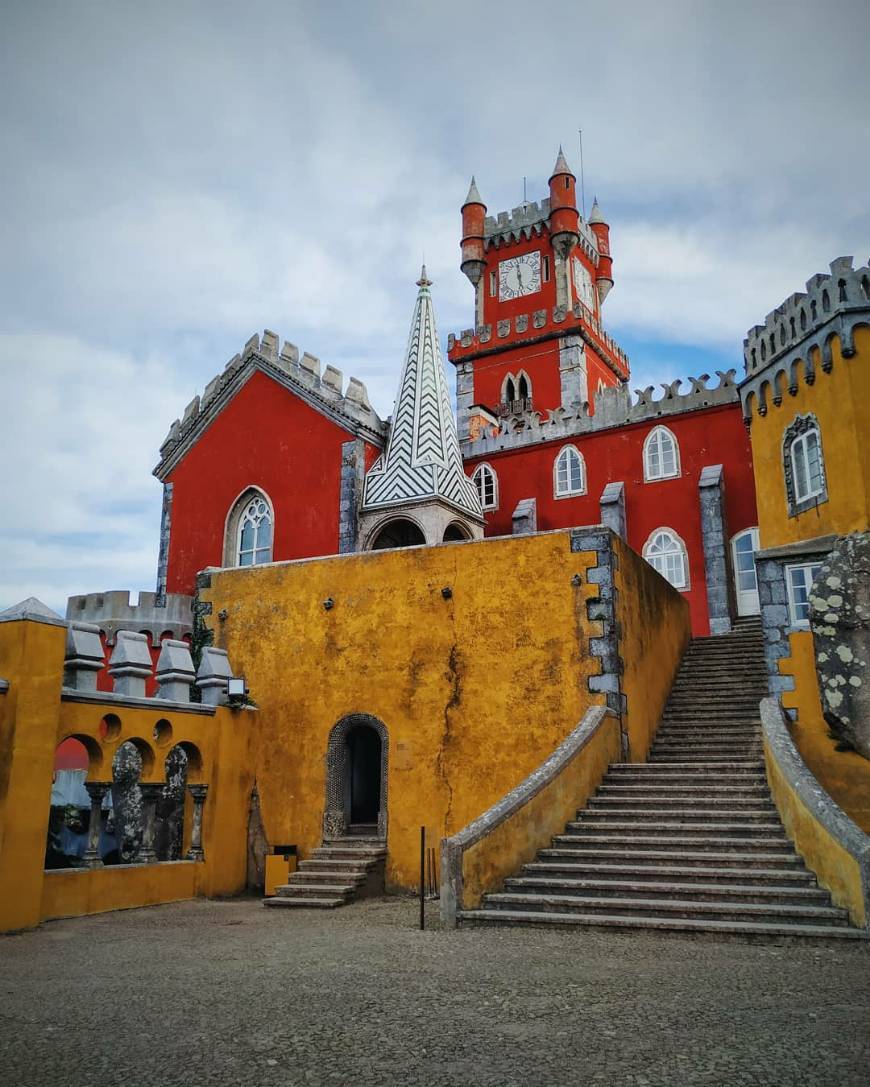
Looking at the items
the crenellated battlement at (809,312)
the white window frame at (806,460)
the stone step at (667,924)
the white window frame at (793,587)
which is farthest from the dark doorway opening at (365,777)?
the crenellated battlement at (809,312)

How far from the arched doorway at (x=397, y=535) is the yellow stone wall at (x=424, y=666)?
250 inches

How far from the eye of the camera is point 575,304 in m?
33.0

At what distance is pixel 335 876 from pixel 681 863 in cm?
441

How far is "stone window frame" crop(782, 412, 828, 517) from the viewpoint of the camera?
1277 centimetres

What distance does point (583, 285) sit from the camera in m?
35.2

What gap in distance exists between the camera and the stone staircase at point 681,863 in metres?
7.70

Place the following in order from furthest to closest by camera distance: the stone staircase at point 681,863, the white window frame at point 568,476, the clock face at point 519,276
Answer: the clock face at point 519,276 → the white window frame at point 568,476 → the stone staircase at point 681,863

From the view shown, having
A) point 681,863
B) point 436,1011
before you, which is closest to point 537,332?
point 681,863

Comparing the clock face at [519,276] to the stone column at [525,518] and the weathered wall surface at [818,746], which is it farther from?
the weathered wall surface at [818,746]

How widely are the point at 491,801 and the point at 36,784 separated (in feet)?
17.6

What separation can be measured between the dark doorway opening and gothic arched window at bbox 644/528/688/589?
372 inches

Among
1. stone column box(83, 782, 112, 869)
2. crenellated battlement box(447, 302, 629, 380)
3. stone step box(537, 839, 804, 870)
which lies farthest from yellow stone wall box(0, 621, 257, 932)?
crenellated battlement box(447, 302, 629, 380)

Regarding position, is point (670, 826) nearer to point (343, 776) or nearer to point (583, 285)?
point (343, 776)

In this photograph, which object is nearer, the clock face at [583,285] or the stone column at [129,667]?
the stone column at [129,667]
